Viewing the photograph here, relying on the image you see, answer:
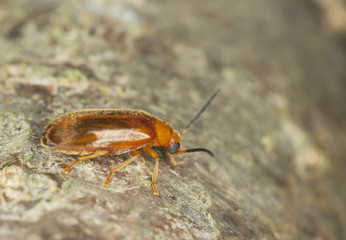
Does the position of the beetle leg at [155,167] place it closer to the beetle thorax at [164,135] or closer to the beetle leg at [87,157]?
the beetle thorax at [164,135]

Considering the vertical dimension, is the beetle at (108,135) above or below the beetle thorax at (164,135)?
below

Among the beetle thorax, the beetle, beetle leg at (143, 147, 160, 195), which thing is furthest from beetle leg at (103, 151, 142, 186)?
the beetle thorax

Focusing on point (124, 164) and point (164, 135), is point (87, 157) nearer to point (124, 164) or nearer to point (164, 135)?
point (124, 164)

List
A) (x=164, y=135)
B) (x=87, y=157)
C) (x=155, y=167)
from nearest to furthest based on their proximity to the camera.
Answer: (x=87, y=157), (x=155, y=167), (x=164, y=135)

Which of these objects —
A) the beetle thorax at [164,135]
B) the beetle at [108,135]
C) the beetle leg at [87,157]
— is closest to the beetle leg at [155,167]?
the beetle at [108,135]

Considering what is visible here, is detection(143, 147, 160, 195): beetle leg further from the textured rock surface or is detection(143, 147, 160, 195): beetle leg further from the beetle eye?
the beetle eye

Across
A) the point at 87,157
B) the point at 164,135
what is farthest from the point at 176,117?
the point at 87,157
